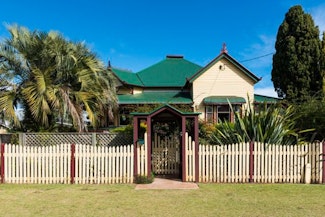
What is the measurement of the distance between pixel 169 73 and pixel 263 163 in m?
16.7

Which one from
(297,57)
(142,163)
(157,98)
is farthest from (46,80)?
(297,57)

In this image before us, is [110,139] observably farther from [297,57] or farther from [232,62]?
[297,57]

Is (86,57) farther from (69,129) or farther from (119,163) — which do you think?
(119,163)

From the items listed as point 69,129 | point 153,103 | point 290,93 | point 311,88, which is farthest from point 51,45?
point 311,88

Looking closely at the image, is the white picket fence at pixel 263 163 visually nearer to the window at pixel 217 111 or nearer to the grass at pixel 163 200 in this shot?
the grass at pixel 163 200

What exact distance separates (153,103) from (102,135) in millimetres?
7430

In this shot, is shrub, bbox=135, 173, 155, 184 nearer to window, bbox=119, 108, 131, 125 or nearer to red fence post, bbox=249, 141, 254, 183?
red fence post, bbox=249, 141, 254, 183

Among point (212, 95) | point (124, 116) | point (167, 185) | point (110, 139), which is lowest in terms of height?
point (167, 185)

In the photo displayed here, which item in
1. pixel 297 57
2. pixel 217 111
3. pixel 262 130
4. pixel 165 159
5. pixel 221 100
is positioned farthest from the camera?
pixel 297 57

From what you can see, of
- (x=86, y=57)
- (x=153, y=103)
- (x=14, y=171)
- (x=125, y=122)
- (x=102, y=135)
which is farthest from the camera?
(x=125, y=122)

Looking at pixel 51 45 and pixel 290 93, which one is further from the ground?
pixel 51 45

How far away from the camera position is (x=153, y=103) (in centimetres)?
1988

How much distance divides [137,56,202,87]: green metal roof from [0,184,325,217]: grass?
15.4m

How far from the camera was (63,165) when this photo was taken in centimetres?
945
